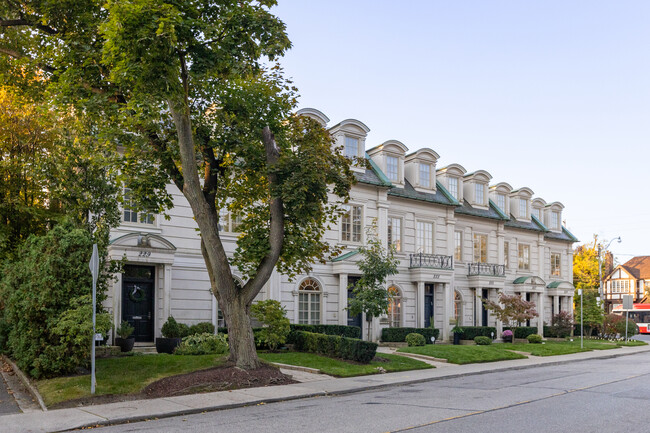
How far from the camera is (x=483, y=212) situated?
36.0 meters

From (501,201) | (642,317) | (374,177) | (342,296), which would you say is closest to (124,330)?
(342,296)

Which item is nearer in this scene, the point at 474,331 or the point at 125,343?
the point at 125,343

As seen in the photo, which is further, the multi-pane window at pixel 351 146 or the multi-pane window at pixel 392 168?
the multi-pane window at pixel 392 168

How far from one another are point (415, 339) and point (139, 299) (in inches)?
482

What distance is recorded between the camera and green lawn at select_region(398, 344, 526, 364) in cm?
2184

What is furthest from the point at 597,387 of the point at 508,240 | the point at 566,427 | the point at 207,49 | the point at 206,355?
the point at 508,240

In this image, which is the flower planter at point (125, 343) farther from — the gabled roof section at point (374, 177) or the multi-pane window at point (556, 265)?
the multi-pane window at point (556, 265)

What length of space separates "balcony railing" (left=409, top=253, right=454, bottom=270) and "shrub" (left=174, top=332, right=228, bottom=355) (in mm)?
14660

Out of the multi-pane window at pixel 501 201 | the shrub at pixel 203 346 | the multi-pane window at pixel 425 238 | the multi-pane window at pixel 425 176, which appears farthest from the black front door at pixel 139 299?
the multi-pane window at pixel 501 201

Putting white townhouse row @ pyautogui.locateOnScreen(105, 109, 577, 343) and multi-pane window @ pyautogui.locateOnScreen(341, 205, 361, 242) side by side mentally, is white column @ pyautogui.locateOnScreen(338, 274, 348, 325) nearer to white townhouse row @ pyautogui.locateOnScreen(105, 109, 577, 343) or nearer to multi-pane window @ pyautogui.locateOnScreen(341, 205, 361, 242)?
white townhouse row @ pyautogui.locateOnScreen(105, 109, 577, 343)

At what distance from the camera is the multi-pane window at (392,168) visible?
31016 mm

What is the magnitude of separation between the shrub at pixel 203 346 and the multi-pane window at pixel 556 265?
102 feet

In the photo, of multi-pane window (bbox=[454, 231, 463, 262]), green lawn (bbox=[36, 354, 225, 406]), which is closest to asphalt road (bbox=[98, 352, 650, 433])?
green lawn (bbox=[36, 354, 225, 406])

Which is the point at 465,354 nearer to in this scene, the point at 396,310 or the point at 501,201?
the point at 396,310
